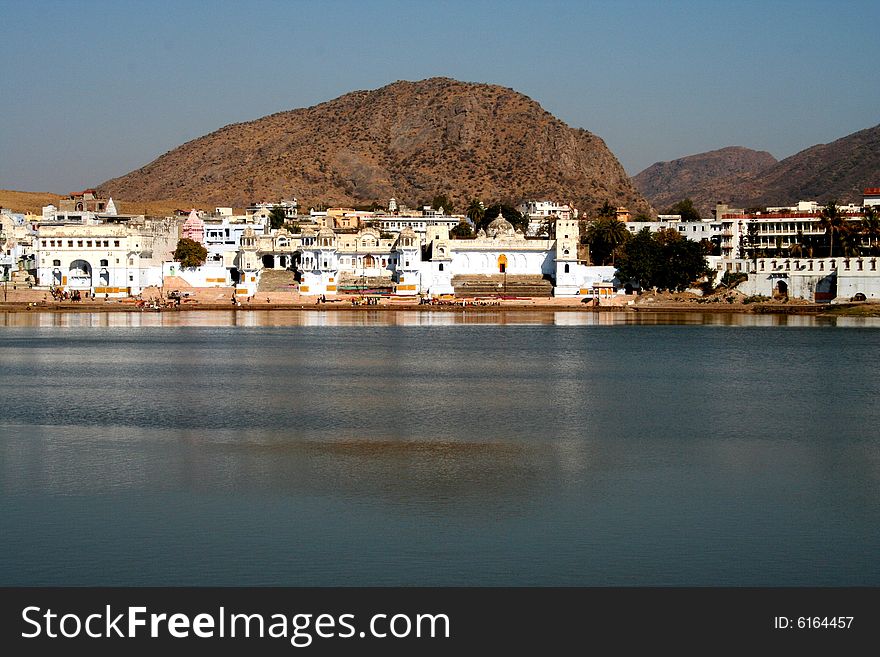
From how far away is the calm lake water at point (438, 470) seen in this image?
38.9 ft

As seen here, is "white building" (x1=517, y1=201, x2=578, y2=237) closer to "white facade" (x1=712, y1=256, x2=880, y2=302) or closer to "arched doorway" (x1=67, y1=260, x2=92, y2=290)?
"white facade" (x1=712, y1=256, x2=880, y2=302)

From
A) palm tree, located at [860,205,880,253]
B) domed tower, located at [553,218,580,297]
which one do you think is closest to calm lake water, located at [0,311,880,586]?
domed tower, located at [553,218,580,297]

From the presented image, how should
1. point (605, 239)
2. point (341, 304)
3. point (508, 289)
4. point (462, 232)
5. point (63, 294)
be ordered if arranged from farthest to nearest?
1. point (462, 232)
2. point (605, 239)
3. point (508, 289)
4. point (63, 294)
5. point (341, 304)

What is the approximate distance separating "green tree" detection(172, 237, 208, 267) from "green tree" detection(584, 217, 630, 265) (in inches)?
906

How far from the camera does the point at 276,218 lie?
252 ft

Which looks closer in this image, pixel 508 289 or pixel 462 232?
pixel 508 289

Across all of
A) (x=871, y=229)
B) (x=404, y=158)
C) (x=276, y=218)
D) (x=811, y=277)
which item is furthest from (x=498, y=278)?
(x=404, y=158)

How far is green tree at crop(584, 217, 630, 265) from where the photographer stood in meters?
66.8

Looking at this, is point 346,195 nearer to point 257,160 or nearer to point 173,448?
point 257,160

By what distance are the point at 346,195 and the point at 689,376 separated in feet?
344

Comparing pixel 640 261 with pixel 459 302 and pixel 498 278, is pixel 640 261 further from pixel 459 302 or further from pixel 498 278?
pixel 459 302

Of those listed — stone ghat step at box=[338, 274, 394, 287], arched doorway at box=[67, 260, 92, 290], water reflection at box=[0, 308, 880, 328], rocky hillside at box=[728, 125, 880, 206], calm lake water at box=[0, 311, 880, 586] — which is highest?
rocky hillside at box=[728, 125, 880, 206]

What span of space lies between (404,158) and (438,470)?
127m

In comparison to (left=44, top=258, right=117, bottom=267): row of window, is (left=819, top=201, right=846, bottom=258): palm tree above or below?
above
